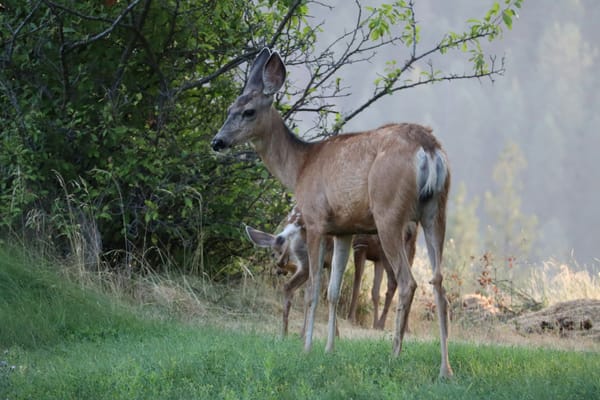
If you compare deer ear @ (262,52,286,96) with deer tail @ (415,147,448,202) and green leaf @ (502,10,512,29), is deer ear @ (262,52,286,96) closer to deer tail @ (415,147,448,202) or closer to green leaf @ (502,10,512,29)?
deer tail @ (415,147,448,202)

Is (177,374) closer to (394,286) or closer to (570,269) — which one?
(394,286)

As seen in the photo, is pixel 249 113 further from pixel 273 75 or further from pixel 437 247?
pixel 437 247

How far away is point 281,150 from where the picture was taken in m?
8.98

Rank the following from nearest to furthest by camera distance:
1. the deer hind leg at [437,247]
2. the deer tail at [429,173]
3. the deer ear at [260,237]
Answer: the deer hind leg at [437,247] → the deer tail at [429,173] → the deer ear at [260,237]

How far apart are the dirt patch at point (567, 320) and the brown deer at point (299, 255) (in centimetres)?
198

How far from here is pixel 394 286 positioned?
12.2 meters

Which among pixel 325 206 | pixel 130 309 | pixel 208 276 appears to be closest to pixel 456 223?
pixel 208 276

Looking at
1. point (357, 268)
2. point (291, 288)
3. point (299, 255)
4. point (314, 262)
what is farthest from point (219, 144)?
point (357, 268)

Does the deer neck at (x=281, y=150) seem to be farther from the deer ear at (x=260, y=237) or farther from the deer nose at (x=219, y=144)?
the deer ear at (x=260, y=237)

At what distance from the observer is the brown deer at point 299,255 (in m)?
10.2

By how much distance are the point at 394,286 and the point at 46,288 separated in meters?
4.39

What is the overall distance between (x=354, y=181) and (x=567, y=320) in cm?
600

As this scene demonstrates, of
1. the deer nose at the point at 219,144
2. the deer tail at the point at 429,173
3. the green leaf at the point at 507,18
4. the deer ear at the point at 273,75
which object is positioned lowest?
the deer tail at the point at 429,173

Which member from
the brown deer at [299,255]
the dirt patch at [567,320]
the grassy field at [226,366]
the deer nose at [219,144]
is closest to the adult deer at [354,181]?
the deer nose at [219,144]
